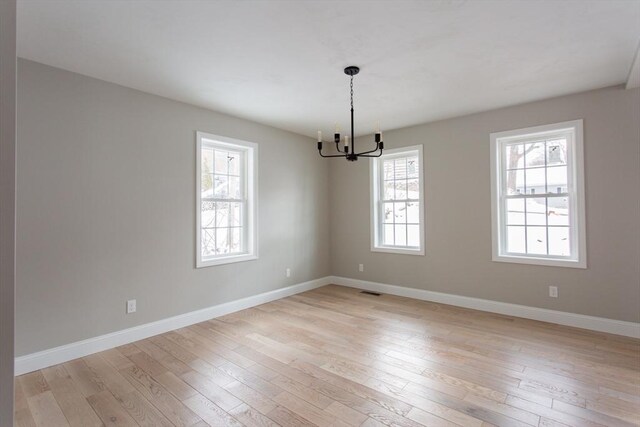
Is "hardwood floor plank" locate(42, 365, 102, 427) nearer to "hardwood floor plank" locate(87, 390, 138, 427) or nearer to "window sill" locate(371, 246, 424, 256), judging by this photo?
"hardwood floor plank" locate(87, 390, 138, 427)

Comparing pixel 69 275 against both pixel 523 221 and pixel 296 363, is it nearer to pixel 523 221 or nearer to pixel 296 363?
pixel 296 363

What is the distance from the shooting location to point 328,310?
4234 mm

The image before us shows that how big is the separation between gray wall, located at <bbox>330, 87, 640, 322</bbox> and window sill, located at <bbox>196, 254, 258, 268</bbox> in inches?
74.4

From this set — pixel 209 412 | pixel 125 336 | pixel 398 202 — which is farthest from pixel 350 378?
pixel 398 202

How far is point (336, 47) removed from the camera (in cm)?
253

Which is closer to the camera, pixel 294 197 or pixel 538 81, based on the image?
pixel 538 81

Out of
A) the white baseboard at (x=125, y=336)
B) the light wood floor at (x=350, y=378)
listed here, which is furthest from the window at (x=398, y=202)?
the white baseboard at (x=125, y=336)

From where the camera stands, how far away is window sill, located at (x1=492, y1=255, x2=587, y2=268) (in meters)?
3.55

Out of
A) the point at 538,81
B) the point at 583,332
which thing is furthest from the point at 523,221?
the point at 538,81

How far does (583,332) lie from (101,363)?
4811 mm

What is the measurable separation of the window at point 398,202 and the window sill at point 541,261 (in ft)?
3.57
